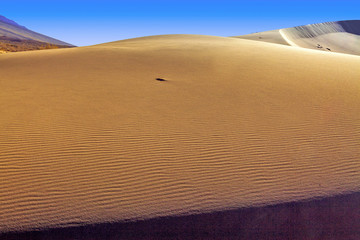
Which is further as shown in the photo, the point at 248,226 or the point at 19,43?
the point at 19,43

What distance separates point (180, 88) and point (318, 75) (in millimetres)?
4742

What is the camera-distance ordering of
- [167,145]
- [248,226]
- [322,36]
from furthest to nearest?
[322,36] → [167,145] → [248,226]

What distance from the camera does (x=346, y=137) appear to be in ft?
16.2

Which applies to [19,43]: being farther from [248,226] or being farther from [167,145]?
[248,226]

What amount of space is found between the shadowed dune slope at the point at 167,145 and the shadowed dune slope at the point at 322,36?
3615cm

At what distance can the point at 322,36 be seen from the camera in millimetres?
51250

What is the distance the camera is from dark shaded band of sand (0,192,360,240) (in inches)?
119

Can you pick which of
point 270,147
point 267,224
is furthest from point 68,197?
point 270,147

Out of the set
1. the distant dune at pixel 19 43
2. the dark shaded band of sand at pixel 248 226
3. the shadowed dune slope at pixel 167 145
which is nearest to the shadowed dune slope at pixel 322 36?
the distant dune at pixel 19 43

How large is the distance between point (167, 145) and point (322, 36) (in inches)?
2159

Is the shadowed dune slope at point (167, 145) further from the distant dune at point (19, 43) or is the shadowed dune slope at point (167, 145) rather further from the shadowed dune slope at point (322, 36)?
the shadowed dune slope at point (322, 36)

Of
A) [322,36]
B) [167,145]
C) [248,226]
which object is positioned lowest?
[248,226]

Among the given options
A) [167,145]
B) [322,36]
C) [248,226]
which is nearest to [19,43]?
[322,36]

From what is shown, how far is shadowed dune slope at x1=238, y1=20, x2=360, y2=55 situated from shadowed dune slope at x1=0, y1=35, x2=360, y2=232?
→ 36.1 metres
